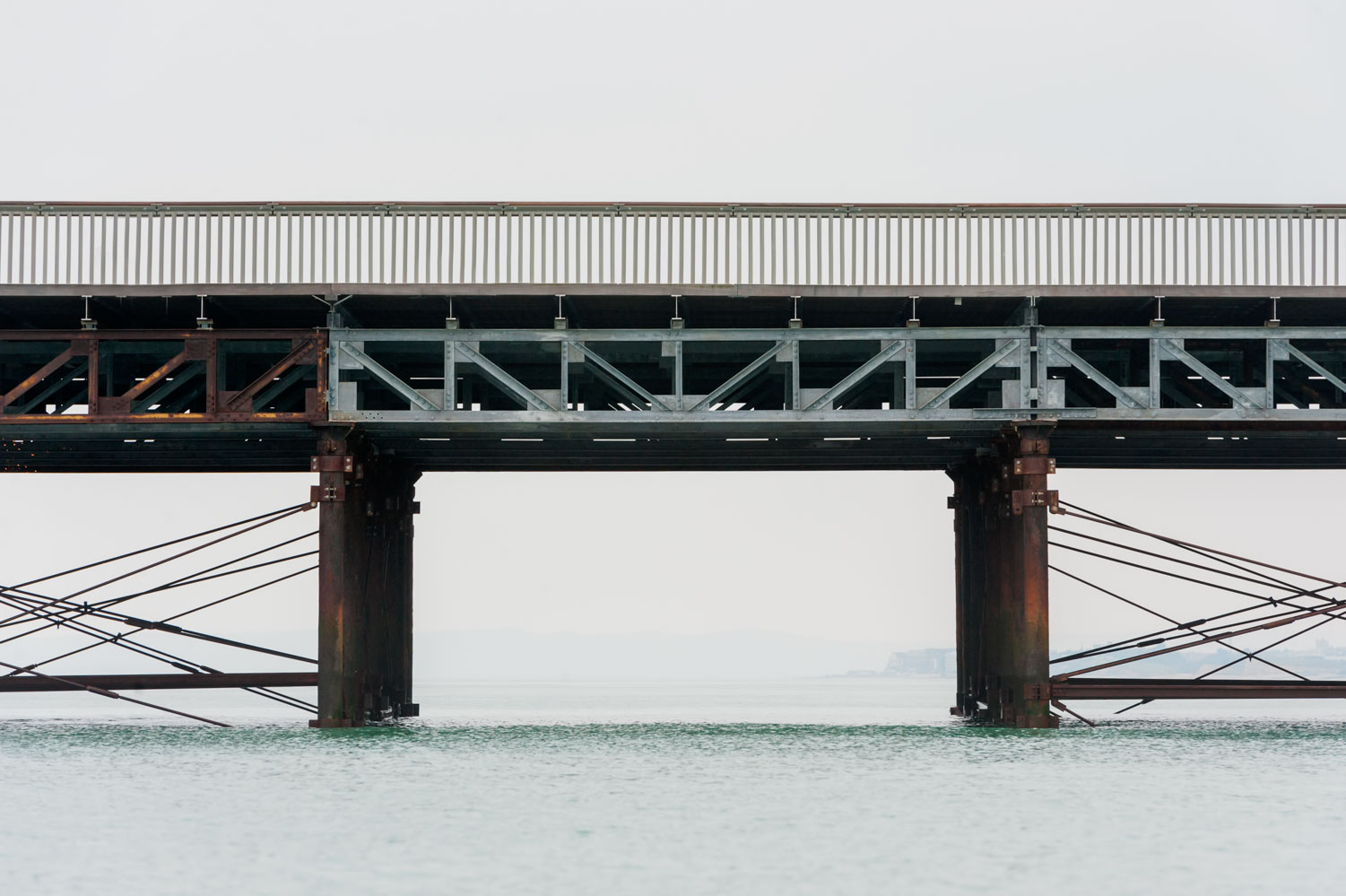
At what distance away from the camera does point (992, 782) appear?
90.0 ft

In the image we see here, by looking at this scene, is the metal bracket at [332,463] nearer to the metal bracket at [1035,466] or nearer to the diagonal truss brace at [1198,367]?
the metal bracket at [1035,466]

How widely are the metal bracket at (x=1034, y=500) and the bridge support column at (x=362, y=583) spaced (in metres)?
12.0

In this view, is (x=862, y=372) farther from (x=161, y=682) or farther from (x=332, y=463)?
(x=161, y=682)

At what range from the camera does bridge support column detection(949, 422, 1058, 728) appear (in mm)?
34000

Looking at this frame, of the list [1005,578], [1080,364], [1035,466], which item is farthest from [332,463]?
[1080,364]

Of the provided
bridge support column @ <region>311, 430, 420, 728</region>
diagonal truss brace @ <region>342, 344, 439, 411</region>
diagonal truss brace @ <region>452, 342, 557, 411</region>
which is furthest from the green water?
diagonal truss brace @ <region>452, 342, 557, 411</region>

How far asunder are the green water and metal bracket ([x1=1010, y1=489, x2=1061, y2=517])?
13.4ft

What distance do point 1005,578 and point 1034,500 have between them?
9.34ft

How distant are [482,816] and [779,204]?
13337 millimetres

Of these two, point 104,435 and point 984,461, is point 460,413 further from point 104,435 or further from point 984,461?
point 984,461

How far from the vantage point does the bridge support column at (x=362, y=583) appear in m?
33.8

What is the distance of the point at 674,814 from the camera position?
2411 centimetres

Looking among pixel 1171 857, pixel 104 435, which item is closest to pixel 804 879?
pixel 1171 857

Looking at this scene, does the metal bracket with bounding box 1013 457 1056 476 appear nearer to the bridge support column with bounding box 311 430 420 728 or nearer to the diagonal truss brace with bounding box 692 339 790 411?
the diagonal truss brace with bounding box 692 339 790 411
